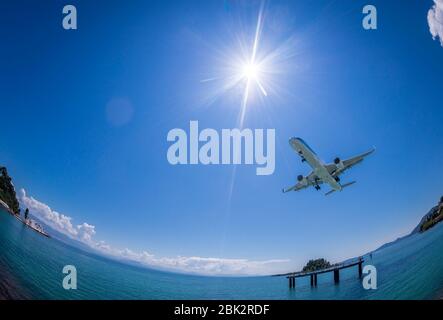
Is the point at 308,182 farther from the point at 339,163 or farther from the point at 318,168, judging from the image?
the point at 339,163

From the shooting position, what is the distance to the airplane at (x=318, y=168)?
17050 mm

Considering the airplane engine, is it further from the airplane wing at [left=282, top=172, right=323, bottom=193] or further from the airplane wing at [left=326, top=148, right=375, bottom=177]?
the airplane wing at [left=282, top=172, right=323, bottom=193]

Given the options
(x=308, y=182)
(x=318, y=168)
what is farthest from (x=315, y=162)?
(x=308, y=182)

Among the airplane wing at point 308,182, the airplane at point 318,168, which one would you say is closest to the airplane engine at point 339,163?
the airplane at point 318,168

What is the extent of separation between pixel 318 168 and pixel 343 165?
180cm

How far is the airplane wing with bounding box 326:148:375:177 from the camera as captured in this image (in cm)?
1698

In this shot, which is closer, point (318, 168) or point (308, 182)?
point (318, 168)

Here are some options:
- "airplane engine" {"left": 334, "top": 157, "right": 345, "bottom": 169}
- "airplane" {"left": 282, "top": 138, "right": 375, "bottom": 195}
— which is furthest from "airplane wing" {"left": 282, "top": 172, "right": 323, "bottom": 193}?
"airplane engine" {"left": 334, "top": 157, "right": 345, "bottom": 169}

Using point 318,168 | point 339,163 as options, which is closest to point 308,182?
point 318,168

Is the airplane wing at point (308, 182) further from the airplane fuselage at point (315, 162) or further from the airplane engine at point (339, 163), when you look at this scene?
the airplane engine at point (339, 163)

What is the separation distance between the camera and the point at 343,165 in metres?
17.8

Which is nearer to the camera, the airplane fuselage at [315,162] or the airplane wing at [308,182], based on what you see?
the airplane fuselage at [315,162]
